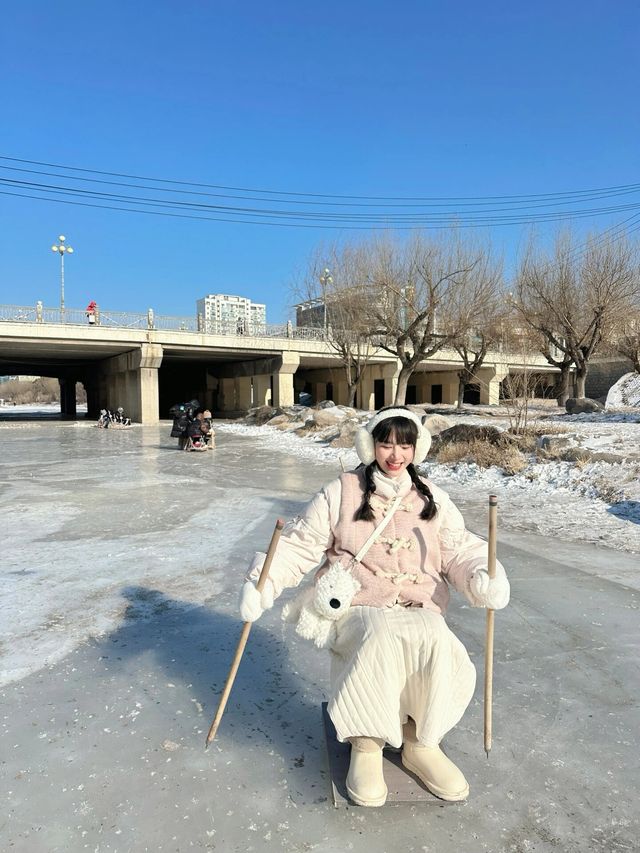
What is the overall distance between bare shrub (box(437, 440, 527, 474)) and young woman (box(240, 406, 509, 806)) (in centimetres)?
→ 746

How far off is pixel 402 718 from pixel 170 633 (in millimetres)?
1822

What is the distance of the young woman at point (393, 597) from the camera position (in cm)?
194

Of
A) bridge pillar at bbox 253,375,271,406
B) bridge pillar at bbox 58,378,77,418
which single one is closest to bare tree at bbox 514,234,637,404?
bridge pillar at bbox 253,375,271,406

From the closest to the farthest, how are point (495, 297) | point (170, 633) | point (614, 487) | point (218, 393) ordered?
point (170, 633) → point (614, 487) → point (495, 297) → point (218, 393)

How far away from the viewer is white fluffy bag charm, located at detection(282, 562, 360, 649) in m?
2.07

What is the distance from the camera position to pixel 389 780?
2.06 metres

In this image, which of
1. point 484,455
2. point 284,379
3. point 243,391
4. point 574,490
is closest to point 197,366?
point 243,391

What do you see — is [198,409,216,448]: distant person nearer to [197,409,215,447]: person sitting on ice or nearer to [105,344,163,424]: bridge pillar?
[197,409,215,447]: person sitting on ice

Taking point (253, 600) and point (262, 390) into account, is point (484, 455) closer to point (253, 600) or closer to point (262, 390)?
point (253, 600)

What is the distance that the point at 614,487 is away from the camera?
758 cm

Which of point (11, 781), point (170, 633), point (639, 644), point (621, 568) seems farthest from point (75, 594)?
point (621, 568)

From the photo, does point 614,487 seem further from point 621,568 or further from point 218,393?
point 218,393

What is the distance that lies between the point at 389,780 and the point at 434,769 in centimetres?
19

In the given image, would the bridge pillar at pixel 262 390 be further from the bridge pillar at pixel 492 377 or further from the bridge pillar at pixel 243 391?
the bridge pillar at pixel 492 377
